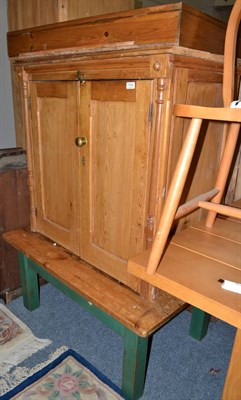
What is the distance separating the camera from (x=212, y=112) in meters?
0.76

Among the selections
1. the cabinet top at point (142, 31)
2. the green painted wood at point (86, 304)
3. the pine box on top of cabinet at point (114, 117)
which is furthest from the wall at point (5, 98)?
the green painted wood at point (86, 304)

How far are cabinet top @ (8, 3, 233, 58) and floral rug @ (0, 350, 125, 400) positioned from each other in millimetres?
1415

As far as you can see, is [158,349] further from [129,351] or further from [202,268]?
[202,268]

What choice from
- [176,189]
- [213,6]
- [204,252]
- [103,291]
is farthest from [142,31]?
[213,6]

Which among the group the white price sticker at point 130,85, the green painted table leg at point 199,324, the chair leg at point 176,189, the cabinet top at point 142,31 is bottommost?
the green painted table leg at point 199,324

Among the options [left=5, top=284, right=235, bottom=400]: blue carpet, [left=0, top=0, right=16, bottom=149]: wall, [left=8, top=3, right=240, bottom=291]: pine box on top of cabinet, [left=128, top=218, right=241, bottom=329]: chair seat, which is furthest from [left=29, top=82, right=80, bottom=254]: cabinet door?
[left=0, top=0, right=16, bottom=149]: wall

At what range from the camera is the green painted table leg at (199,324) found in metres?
1.67

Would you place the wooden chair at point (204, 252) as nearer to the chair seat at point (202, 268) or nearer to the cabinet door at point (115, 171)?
the chair seat at point (202, 268)

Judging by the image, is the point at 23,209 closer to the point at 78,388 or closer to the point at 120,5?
the point at 78,388

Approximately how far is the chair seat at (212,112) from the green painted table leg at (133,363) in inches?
33.1

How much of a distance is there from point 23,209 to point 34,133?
50 centimetres

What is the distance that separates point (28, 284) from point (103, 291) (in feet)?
2.27

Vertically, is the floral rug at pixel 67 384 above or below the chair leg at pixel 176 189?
below

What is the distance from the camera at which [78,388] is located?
1.40 metres
